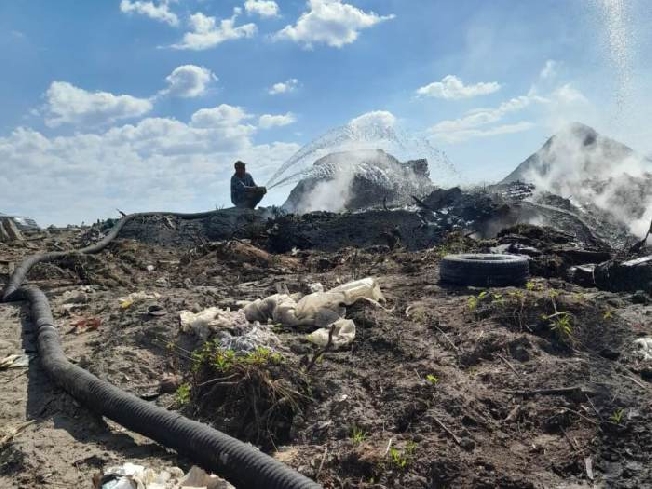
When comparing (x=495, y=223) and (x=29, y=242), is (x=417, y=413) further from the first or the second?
(x=29, y=242)

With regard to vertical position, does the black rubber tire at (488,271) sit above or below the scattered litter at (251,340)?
above

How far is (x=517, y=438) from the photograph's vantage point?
10.6 ft

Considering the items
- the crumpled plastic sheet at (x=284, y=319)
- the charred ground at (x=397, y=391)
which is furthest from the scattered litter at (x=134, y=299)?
the crumpled plastic sheet at (x=284, y=319)

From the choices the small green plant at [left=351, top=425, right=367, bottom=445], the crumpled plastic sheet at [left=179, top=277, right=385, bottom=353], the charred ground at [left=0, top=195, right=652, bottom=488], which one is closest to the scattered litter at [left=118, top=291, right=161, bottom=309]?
the charred ground at [left=0, top=195, right=652, bottom=488]

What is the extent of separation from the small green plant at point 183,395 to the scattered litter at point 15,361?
72.5 inches

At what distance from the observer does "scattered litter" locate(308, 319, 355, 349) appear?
15.1ft

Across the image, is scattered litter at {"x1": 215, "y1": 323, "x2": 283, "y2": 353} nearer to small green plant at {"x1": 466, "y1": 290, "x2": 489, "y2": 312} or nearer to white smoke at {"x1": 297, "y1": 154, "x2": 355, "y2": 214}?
small green plant at {"x1": 466, "y1": 290, "x2": 489, "y2": 312}

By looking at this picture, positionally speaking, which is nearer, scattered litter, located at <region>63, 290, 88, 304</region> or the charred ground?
the charred ground

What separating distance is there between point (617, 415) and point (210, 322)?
11.2 feet

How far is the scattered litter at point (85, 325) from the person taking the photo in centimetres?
582

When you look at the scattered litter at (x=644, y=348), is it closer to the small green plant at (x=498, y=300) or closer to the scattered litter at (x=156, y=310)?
the small green plant at (x=498, y=300)

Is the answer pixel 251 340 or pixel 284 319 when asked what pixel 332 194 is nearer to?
pixel 284 319

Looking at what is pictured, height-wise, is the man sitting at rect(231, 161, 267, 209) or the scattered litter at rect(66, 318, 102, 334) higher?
the man sitting at rect(231, 161, 267, 209)

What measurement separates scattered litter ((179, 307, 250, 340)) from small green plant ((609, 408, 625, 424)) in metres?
3.00
